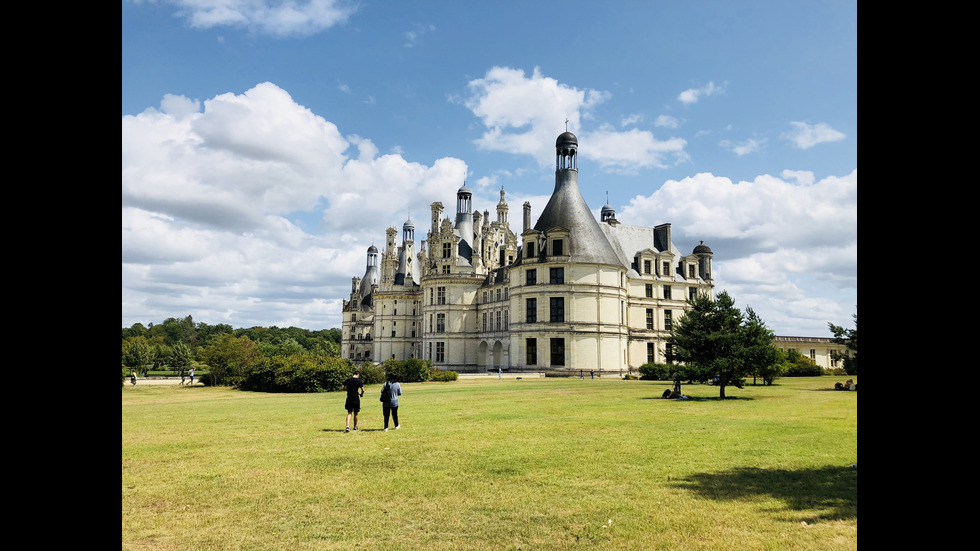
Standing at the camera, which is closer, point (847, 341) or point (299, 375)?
point (847, 341)

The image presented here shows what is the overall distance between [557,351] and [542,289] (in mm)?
6103

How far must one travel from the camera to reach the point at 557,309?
56.3m

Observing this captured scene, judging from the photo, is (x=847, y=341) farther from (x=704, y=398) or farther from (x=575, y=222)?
(x=575, y=222)

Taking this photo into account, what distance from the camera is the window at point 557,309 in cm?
5612

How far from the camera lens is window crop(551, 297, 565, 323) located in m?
56.1

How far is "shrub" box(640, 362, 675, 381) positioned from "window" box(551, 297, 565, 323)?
975 centimetres

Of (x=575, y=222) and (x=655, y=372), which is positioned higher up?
(x=575, y=222)

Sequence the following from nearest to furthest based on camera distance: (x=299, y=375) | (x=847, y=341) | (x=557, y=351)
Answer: (x=847, y=341) → (x=299, y=375) → (x=557, y=351)

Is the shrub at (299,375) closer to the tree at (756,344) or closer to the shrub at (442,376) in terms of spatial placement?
the shrub at (442,376)

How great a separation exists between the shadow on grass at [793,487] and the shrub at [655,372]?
35805 mm

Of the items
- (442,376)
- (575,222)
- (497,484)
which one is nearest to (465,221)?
(575,222)

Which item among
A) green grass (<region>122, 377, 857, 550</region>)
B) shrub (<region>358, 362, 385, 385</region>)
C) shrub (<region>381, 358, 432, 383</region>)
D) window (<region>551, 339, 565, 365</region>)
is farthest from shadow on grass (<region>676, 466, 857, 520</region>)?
window (<region>551, 339, 565, 365</region>)

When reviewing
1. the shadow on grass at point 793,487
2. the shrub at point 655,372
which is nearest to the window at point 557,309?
the shrub at point 655,372
